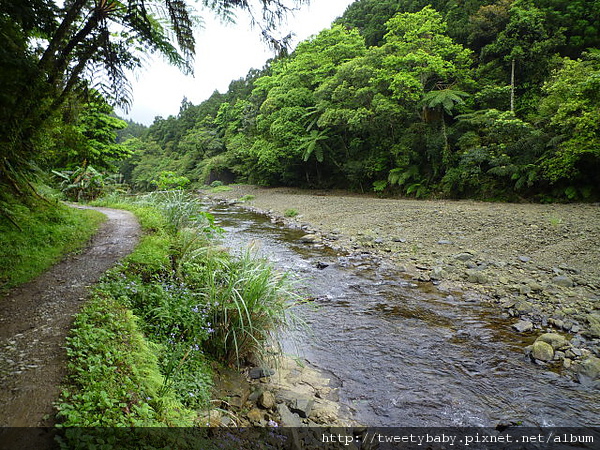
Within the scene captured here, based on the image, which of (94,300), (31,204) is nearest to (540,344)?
(94,300)

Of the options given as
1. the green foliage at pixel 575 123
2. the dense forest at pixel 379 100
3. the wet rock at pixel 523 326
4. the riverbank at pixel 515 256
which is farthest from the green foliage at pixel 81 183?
the green foliage at pixel 575 123

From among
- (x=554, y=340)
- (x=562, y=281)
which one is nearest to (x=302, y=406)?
(x=554, y=340)

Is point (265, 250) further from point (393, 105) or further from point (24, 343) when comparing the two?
point (393, 105)

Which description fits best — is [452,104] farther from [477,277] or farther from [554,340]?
[554,340]

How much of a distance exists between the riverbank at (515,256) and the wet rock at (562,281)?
0.05 feet

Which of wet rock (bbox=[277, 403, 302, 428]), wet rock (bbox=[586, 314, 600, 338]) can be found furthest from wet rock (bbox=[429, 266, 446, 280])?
wet rock (bbox=[277, 403, 302, 428])

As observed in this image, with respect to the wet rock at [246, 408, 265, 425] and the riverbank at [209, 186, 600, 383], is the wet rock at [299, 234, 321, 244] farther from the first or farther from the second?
the wet rock at [246, 408, 265, 425]

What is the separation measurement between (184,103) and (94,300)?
69.2 metres

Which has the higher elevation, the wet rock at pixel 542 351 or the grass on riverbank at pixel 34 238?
the grass on riverbank at pixel 34 238

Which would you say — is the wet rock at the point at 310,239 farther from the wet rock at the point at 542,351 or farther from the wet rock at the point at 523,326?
the wet rock at the point at 542,351

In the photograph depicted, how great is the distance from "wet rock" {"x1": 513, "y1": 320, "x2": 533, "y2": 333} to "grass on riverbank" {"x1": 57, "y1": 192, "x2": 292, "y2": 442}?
12.1ft

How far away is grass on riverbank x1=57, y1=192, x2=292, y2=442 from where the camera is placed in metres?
1.92

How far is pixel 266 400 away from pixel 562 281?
602cm

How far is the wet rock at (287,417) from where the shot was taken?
8.82 feet
